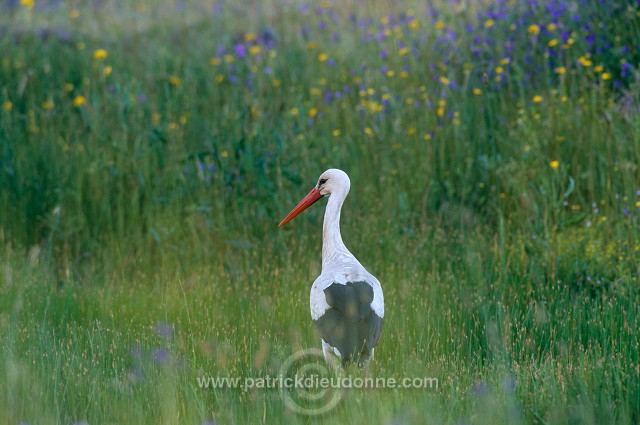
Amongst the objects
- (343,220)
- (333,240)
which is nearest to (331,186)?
(333,240)

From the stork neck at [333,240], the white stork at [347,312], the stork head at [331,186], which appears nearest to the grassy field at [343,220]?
the white stork at [347,312]

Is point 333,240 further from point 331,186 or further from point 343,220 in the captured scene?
point 343,220

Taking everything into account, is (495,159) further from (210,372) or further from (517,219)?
(210,372)

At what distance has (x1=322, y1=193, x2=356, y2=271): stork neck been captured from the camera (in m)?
4.41

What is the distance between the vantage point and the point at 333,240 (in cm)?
451

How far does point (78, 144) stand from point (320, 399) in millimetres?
3847

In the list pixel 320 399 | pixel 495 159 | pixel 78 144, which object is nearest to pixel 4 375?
pixel 320 399

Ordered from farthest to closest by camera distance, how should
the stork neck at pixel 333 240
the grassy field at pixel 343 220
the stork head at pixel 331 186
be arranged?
1. the stork head at pixel 331 186
2. the stork neck at pixel 333 240
3. the grassy field at pixel 343 220

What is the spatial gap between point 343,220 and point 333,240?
160 cm

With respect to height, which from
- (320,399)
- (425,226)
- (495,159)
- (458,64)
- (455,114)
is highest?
(458,64)

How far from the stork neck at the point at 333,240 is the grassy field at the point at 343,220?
0.40 m

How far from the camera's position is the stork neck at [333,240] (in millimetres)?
A: 4406

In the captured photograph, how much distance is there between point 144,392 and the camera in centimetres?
365

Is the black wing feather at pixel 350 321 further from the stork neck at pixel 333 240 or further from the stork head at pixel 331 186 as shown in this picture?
the stork head at pixel 331 186
